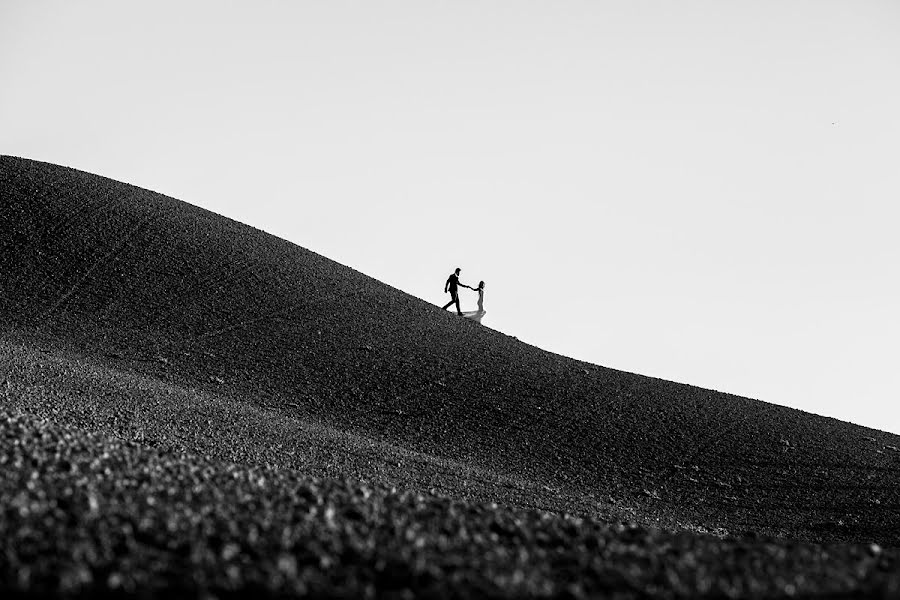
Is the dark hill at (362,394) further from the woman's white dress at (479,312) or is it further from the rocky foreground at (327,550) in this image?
the rocky foreground at (327,550)

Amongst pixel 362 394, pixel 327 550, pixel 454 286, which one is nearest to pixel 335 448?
pixel 362 394

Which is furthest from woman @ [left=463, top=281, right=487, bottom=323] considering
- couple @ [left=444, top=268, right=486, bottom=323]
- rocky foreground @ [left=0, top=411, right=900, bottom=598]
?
rocky foreground @ [left=0, top=411, right=900, bottom=598]

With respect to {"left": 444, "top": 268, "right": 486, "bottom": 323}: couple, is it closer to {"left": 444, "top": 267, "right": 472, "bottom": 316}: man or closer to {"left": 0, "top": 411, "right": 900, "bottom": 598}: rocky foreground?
{"left": 444, "top": 267, "right": 472, "bottom": 316}: man

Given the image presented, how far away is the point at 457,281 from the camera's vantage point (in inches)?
1246

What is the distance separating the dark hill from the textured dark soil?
3.5 inches

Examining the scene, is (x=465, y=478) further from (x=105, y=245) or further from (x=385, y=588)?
(x=105, y=245)

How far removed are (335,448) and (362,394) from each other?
5.21 metres

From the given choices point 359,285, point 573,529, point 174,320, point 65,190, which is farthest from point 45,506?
point 65,190

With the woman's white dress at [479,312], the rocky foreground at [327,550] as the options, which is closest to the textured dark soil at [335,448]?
the rocky foreground at [327,550]

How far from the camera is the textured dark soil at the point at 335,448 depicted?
20.5 ft

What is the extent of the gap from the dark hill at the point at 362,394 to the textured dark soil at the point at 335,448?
9 centimetres

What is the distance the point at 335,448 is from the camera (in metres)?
17.3

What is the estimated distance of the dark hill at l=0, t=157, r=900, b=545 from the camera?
17047mm

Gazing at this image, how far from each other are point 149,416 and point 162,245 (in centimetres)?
1473
